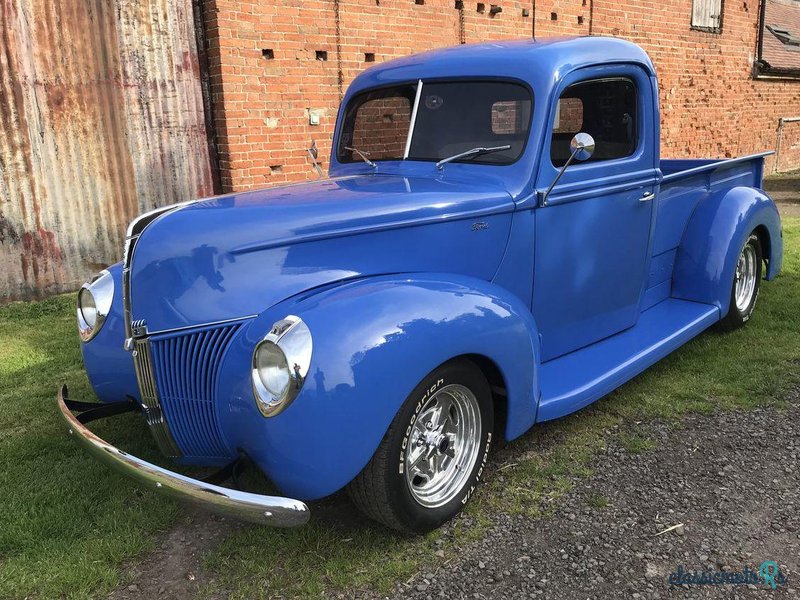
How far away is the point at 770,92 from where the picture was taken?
1382 centimetres

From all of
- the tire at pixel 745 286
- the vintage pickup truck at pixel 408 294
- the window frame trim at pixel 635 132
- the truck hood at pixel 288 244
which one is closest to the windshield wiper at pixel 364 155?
the vintage pickup truck at pixel 408 294

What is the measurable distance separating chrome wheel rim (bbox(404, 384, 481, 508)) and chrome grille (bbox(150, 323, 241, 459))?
701mm

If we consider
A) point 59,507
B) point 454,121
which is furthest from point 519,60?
point 59,507

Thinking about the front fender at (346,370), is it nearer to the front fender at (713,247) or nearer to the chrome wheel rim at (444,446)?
the chrome wheel rim at (444,446)

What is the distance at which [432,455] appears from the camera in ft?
8.57

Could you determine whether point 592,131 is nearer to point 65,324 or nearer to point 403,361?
point 403,361

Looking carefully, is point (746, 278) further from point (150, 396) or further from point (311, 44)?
point (311, 44)

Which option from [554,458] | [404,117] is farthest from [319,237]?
[554,458]

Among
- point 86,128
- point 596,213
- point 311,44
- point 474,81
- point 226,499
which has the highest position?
point 311,44

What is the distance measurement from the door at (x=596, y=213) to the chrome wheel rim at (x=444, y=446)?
2.56 ft

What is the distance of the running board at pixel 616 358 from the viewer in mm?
2996

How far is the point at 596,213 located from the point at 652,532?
154 cm

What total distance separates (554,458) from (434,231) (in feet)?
3.98

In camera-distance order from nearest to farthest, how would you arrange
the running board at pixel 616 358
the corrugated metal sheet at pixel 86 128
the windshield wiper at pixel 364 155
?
the running board at pixel 616 358 → the windshield wiper at pixel 364 155 → the corrugated metal sheet at pixel 86 128
